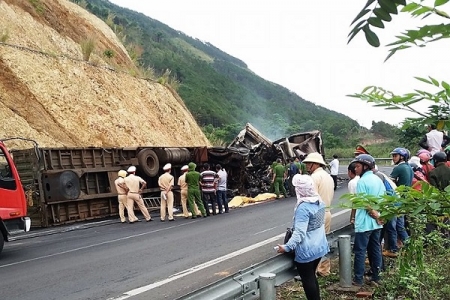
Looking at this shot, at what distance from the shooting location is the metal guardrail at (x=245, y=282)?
3729mm

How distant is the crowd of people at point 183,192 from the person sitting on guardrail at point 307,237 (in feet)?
31.8

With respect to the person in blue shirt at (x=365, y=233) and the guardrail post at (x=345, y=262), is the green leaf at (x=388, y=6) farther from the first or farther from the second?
the guardrail post at (x=345, y=262)

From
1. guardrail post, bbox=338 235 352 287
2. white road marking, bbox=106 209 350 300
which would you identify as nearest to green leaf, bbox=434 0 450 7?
white road marking, bbox=106 209 350 300

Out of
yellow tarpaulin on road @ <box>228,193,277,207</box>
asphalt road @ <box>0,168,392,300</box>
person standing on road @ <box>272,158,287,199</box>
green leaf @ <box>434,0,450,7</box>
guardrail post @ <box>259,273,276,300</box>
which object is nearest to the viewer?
green leaf @ <box>434,0,450,7</box>

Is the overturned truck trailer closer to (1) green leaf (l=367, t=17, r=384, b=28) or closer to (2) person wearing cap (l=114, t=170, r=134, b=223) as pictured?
(2) person wearing cap (l=114, t=170, r=134, b=223)

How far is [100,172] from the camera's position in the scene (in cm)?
1545

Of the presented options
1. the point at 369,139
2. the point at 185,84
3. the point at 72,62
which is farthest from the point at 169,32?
the point at 72,62

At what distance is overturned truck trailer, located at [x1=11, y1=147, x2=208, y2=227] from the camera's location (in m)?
13.5

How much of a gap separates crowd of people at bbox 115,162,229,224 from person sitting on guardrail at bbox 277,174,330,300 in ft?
31.8

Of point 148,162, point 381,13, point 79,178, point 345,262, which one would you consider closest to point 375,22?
point 381,13

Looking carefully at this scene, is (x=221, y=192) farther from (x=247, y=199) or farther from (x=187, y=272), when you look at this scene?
(x=187, y=272)

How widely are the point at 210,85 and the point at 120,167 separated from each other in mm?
64337

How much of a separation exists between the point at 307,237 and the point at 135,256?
4.77 meters

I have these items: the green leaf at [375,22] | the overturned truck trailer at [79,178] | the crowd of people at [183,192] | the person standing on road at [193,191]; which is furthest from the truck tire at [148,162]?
the green leaf at [375,22]
